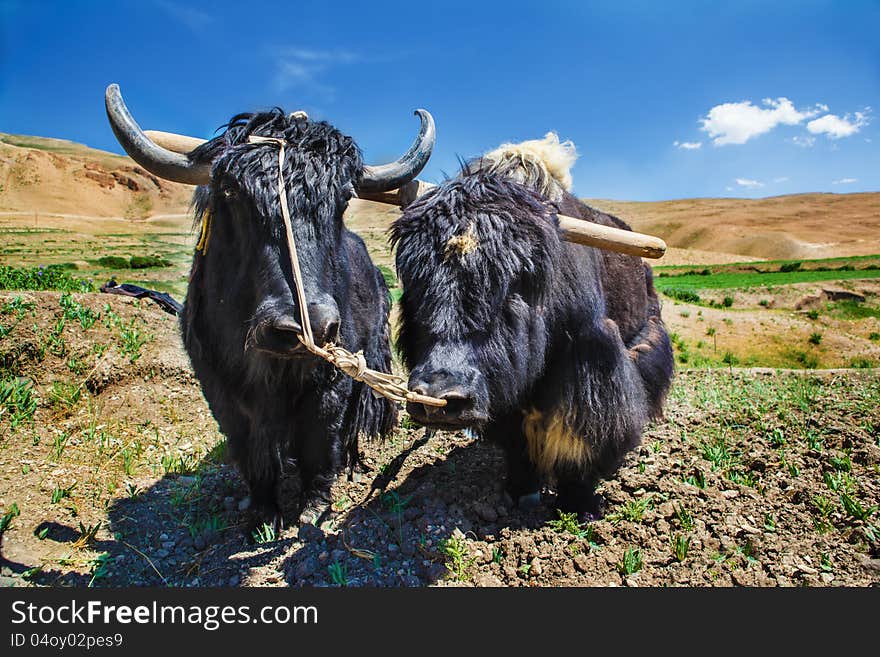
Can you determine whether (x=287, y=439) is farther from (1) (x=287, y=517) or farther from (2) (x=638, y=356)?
(2) (x=638, y=356)

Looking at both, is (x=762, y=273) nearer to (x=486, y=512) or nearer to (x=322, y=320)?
(x=486, y=512)

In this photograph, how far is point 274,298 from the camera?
8.77 ft

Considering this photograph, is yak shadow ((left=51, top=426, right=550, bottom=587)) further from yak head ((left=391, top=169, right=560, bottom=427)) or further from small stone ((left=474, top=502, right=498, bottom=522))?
yak head ((left=391, top=169, right=560, bottom=427))

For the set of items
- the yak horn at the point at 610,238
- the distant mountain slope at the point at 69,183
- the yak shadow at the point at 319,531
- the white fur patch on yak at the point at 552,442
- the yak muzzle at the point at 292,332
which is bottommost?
the yak shadow at the point at 319,531

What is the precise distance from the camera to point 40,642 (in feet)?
7.85

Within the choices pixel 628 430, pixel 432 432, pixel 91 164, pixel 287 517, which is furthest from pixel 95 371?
pixel 91 164

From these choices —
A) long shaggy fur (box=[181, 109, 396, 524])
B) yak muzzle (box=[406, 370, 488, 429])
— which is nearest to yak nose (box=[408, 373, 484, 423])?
yak muzzle (box=[406, 370, 488, 429])

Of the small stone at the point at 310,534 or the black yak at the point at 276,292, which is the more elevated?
the black yak at the point at 276,292

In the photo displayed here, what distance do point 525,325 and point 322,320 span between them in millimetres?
1103

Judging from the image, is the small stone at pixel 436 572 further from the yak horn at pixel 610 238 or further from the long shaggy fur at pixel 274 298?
the yak horn at pixel 610 238

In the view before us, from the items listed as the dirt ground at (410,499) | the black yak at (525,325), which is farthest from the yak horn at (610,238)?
the dirt ground at (410,499)

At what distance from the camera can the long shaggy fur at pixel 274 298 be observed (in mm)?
2836

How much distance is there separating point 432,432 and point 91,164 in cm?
13860

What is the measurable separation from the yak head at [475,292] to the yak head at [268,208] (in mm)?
482
